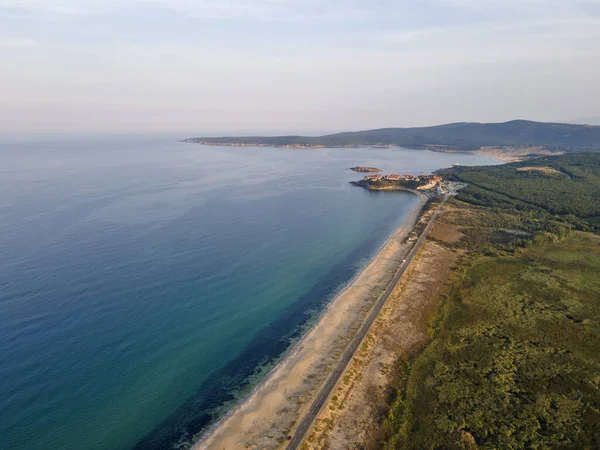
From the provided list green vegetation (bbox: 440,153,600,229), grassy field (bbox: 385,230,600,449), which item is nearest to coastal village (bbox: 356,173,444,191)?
green vegetation (bbox: 440,153,600,229)

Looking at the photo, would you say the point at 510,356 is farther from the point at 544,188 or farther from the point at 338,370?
the point at 544,188

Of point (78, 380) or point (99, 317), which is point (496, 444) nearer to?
point (78, 380)

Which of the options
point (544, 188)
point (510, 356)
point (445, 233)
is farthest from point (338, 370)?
point (544, 188)

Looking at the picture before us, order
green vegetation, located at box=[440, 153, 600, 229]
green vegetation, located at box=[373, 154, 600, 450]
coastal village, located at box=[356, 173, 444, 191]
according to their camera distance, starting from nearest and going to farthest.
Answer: green vegetation, located at box=[373, 154, 600, 450] < green vegetation, located at box=[440, 153, 600, 229] < coastal village, located at box=[356, 173, 444, 191]

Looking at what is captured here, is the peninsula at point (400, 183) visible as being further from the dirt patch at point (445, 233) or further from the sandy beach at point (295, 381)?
the sandy beach at point (295, 381)

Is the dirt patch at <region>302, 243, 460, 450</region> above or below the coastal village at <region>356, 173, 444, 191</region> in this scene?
below

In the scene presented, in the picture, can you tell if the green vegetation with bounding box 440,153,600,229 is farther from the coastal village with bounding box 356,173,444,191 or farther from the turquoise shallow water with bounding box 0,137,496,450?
the turquoise shallow water with bounding box 0,137,496,450

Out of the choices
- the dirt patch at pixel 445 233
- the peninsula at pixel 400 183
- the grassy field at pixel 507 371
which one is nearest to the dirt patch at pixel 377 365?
the grassy field at pixel 507 371
